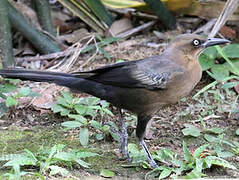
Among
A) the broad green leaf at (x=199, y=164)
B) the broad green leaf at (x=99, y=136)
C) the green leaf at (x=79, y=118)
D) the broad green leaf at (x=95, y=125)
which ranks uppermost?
the green leaf at (x=79, y=118)

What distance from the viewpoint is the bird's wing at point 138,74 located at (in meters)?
4.80


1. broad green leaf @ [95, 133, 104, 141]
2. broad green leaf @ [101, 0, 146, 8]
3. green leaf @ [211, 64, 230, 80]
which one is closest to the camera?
broad green leaf @ [95, 133, 104, 141]

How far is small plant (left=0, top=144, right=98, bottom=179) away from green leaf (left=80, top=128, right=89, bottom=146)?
485 millimetres

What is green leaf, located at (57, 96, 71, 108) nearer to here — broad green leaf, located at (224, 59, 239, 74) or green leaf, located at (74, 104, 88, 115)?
green leaf, located at (74, 104, 88, 115)

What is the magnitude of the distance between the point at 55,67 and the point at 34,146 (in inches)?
78.4

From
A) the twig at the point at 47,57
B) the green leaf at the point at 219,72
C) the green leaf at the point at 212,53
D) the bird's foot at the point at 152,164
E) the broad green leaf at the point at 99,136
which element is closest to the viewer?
the bird's foot at the point at 152,164

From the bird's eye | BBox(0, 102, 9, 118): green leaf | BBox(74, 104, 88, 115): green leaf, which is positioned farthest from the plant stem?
the bird's eye

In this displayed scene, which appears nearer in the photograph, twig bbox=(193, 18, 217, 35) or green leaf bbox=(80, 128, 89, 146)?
green leaf bbox=(80, 128, 89, 146)

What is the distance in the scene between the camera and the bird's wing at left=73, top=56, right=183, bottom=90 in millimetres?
4801

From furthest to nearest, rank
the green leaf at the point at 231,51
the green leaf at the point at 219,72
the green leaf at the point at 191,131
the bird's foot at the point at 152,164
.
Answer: the green leaf at the point at 231,51, the green leaf at the point at 219,72, the green leaf at the point at 191,131, the bird's foot at the point at 152,164

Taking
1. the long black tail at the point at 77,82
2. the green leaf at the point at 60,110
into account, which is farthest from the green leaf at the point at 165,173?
the green leaf at the point at 60,110

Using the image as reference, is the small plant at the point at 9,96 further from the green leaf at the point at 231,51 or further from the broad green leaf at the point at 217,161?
the green leaf at the point at 231,51

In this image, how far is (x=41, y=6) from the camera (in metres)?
6.81

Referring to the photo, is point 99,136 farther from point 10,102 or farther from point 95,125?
point 10,102
